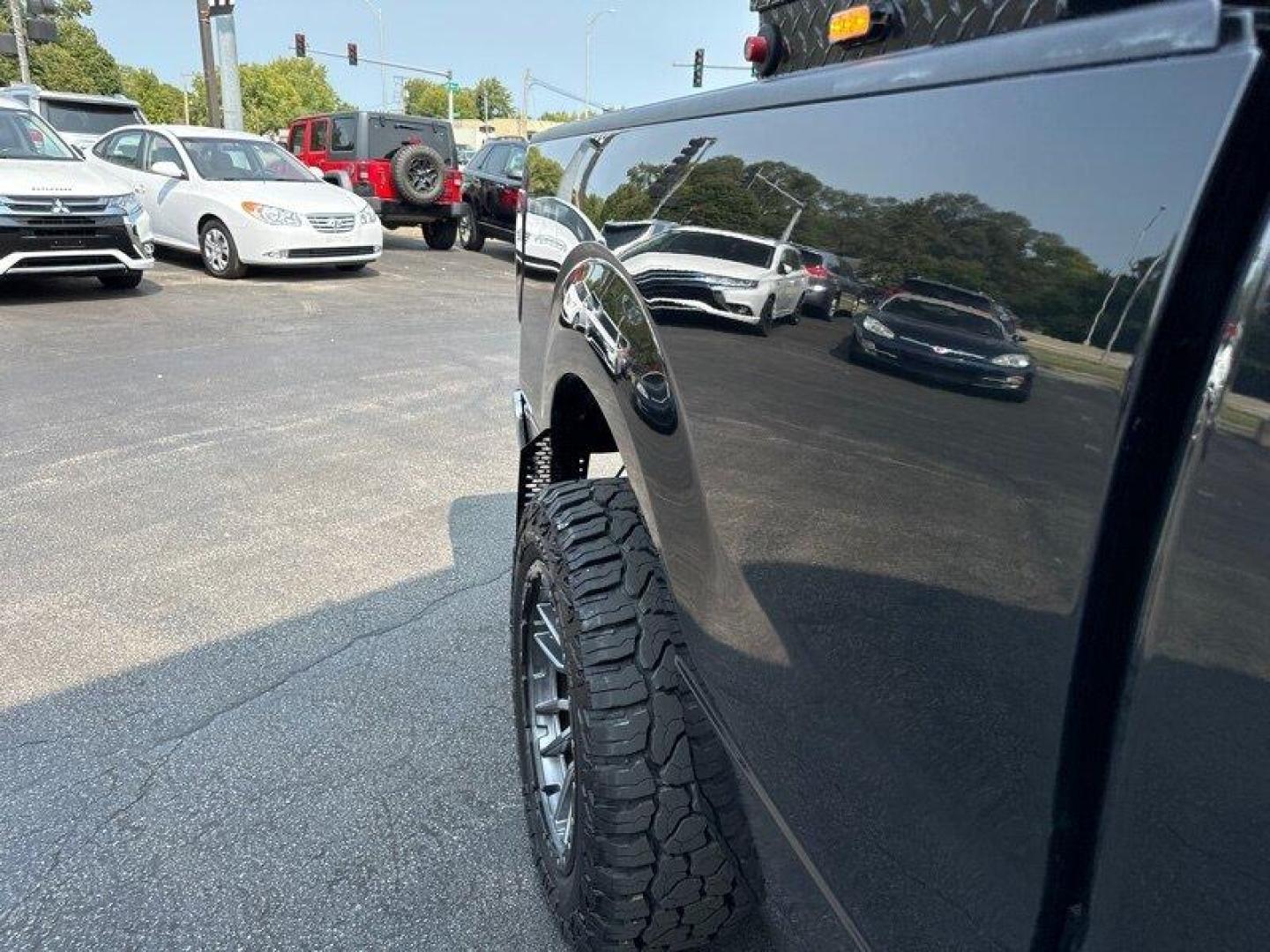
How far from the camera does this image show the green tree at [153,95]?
59969 mm

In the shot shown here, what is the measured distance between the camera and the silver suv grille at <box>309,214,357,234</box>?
33.8ft

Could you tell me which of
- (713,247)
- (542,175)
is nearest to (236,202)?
(542,175)

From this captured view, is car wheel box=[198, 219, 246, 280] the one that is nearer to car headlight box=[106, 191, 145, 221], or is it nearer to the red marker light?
car headlight box=[106, 191, 145, 221]

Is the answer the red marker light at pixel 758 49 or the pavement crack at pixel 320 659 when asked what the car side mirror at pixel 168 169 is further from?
the red marker light at pixel 758 49

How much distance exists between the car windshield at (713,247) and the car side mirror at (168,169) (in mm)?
10813

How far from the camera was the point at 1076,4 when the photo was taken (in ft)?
2.52

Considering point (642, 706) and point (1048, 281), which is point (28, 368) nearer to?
point (642, 706)

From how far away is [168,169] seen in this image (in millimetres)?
10586

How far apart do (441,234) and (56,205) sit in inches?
301

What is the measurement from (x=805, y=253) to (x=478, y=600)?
7.92 feet

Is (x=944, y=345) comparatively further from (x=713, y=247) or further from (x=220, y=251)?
(x=220, y=251)

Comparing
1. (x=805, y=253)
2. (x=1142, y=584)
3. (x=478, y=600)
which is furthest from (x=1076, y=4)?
(x=478, y=600)

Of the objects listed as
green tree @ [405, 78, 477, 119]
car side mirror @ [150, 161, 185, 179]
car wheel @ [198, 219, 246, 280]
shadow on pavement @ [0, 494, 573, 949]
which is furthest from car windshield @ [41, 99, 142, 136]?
green tree @ [405, 78, 477, 119]

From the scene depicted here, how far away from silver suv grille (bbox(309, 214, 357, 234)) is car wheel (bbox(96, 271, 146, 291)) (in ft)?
6.41
